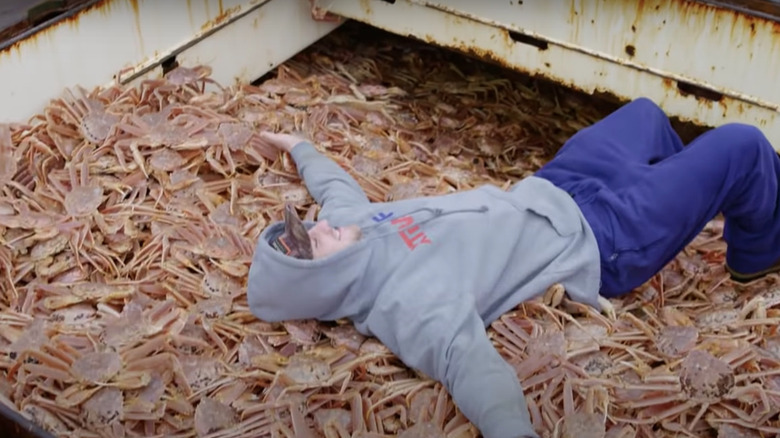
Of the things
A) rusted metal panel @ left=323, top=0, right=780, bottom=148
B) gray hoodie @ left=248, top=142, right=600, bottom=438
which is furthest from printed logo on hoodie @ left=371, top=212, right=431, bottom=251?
rusted metal panel @ left=323, top=0, right=780, bottom=148

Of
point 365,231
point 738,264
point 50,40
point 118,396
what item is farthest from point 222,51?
point 738,264

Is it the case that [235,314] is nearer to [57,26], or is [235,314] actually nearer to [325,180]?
[325,180]

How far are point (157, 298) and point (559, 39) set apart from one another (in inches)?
57.6

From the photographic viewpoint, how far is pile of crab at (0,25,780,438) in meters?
1.81

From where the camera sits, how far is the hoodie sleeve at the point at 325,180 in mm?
2172

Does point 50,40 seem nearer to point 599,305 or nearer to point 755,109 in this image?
point 599,305

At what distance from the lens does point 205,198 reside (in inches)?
94.0

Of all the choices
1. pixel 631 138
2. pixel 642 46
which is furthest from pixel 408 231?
pixel 642 46

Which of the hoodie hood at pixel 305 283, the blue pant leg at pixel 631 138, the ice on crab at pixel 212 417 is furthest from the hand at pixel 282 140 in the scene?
the ice on crab at pixel 212 417

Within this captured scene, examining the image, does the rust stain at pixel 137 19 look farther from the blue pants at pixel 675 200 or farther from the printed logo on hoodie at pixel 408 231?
the blue pants at pixel 675 200

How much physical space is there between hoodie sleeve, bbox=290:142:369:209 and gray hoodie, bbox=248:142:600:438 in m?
0.01

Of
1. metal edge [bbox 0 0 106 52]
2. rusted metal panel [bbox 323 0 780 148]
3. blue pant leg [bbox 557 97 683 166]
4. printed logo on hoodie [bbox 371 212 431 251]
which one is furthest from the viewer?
rusted metal panel [bbox 323 0 780 148]

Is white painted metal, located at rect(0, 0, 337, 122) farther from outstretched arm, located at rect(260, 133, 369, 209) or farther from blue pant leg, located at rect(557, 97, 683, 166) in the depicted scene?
blue pant leg, located at rect(557, 97, 683, 166)

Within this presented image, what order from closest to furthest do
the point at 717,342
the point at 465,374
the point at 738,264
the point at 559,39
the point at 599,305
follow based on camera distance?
the point at 465,374 < the point at 717,342 < the point at 599,305 < the point at 738,264 < the point at 559,39
